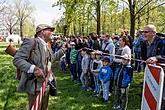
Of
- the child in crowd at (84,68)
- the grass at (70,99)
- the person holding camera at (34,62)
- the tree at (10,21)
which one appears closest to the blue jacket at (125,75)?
the grass at (70,99)

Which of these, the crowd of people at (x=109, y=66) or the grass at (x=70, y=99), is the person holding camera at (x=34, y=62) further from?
the grass at (x=70, y=99)

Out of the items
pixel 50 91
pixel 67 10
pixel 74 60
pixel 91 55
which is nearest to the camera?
pixel 50 91

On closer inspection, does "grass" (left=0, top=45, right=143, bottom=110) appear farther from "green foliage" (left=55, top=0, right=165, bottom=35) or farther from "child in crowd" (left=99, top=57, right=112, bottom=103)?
"green foliage" (left=55, top=0, right=165, bottom=35)

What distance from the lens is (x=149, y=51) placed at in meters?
6.73

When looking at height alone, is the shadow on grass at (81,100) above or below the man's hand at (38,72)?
below

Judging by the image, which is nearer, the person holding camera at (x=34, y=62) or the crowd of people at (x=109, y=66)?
the person holding camera at (x=34, y=62)

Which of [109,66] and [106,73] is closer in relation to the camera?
[106,73]

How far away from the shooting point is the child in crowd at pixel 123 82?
9.73 metres

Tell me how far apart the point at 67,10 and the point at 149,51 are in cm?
2824

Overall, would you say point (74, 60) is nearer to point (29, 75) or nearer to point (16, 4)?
point (29, 75)

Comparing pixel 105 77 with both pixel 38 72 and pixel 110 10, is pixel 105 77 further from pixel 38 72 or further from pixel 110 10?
pixel 110 10

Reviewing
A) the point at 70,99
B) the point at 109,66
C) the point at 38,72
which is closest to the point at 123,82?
the point at 109,66

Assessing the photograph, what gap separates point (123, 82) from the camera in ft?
32.1

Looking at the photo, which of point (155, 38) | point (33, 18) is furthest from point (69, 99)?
point (33, 18)
